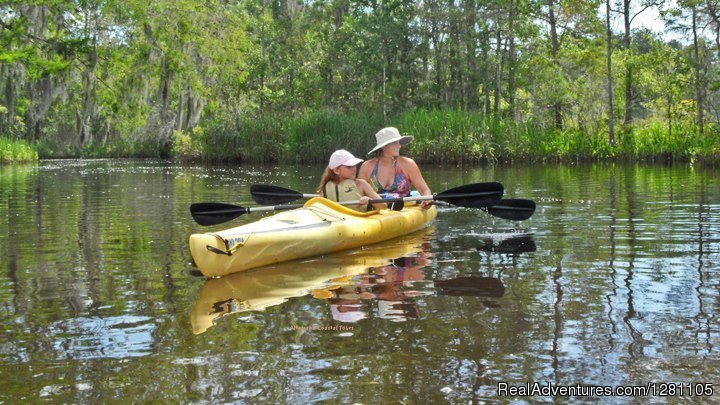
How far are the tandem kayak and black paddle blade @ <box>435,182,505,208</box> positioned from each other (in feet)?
1.85

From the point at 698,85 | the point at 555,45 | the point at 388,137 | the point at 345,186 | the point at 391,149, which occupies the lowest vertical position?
the point at 345,186

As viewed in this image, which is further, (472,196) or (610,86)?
(610,86)

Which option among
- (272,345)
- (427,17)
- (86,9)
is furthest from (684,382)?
(86,9)

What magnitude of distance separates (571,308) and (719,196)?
873 cm

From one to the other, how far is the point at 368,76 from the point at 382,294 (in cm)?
3165

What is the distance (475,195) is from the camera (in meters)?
9.09

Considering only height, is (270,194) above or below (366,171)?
below

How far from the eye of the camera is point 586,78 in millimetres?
28297

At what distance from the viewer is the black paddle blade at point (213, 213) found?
8.81 meters

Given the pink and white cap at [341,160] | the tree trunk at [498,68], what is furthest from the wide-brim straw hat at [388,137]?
the tree trunk at [498,68]

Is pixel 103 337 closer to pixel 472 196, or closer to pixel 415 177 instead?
pixel 472 196

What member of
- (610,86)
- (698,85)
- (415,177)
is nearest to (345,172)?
(415,177)

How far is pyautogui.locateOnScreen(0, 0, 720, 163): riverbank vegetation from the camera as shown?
24.8m

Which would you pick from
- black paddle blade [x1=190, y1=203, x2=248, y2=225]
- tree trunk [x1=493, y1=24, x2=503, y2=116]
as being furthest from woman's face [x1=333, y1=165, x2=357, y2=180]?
tree trunk [x1=493, y1=24, x2=503, y2=116]
